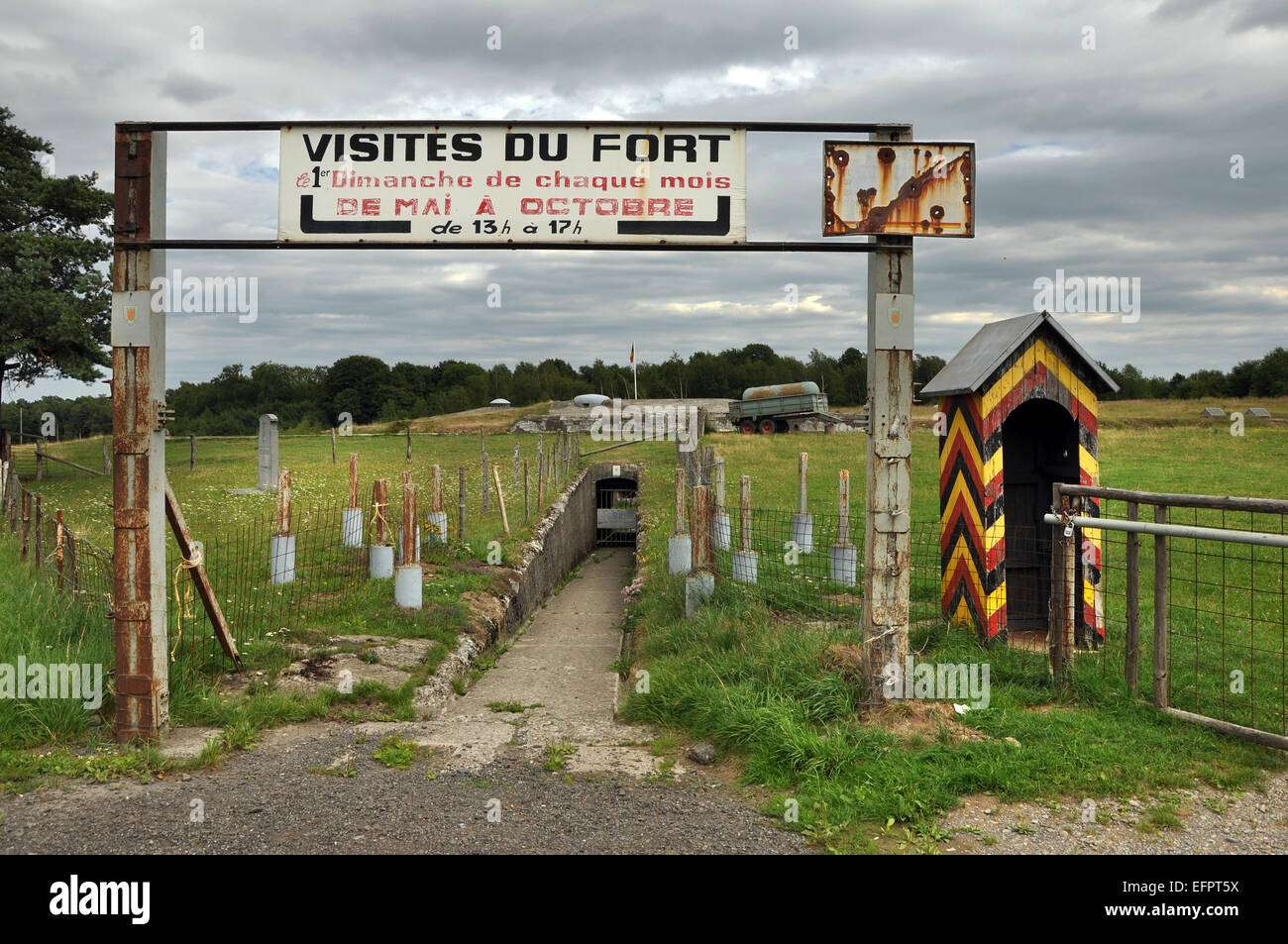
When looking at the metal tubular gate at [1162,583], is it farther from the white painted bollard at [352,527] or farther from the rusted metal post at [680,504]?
the white painted bollard at [352,527]

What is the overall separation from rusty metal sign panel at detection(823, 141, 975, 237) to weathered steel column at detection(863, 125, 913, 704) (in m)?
0.17

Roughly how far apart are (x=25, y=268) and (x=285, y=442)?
17.0 metres

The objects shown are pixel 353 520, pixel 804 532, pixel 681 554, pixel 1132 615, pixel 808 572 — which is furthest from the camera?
pixel 353 520

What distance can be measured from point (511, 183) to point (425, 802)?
4.15 m

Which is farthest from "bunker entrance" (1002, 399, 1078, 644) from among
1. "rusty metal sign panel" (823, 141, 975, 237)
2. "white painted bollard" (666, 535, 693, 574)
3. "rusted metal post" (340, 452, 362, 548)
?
"rusted metal post" (340, 452, 362, 548)

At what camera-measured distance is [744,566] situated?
34.3 feet

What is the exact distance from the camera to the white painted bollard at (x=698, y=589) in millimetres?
9578

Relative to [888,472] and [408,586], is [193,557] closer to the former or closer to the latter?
[408,586]

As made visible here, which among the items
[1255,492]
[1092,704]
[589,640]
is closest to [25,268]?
[589,640]

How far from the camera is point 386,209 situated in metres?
6.45

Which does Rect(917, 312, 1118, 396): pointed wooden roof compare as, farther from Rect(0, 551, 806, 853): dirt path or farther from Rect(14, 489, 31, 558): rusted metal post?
Rect(14, 489, 31, 558): rusted metal post

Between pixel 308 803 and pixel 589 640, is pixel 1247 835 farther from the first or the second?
pixel 589 640

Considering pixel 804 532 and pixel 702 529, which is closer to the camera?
pixel 702 529

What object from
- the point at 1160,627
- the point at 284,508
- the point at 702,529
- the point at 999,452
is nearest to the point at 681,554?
the point at 702,529
